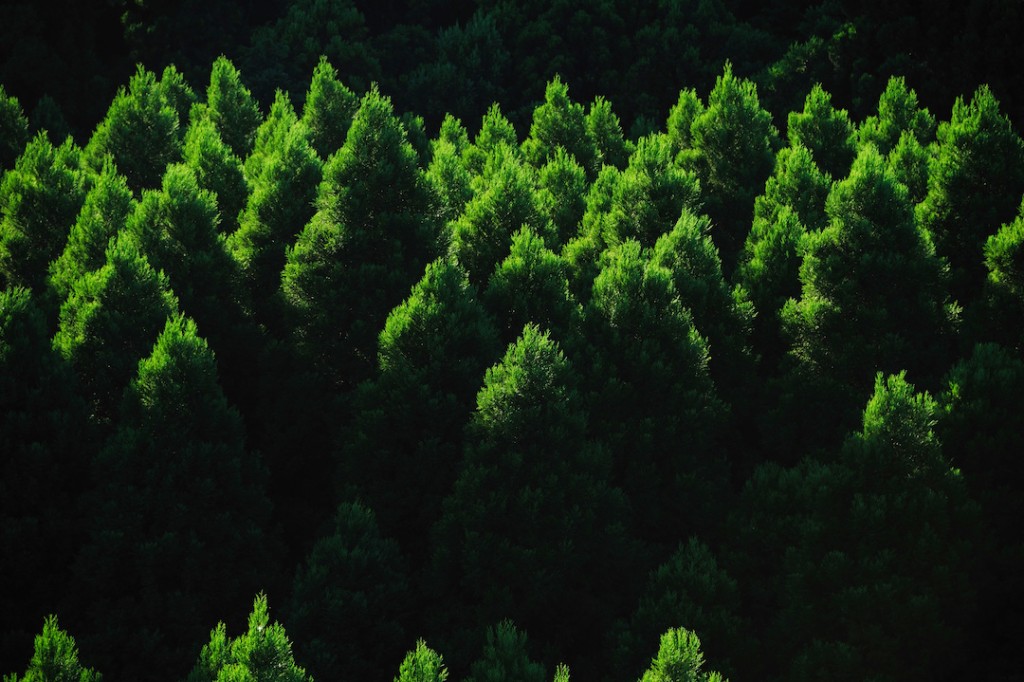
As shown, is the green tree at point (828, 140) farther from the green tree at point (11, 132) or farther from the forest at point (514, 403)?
the green tree at point (11, 132)

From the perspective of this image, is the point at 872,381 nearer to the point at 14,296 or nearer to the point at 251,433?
the point at 251,433

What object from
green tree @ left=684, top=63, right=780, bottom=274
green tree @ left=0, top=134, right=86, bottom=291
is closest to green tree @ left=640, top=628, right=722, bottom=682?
green tree @ left=684, top=63, right=780, bottom=274

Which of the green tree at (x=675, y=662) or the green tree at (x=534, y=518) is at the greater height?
the green tree at (x=534, y=518)

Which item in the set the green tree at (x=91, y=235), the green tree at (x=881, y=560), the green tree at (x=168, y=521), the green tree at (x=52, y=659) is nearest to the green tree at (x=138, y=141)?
the green tree at (x=91, y=235)

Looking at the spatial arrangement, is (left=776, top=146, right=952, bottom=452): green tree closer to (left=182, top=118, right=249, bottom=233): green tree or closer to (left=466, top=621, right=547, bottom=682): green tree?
(left=466, top=621, right=547, bottom=682): green tree

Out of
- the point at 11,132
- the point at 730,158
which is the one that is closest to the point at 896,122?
the point at 730,158
